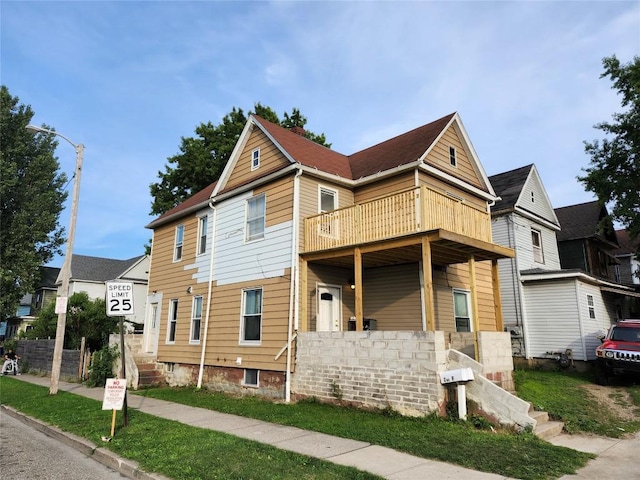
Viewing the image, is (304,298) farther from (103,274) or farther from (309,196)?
(103,274)

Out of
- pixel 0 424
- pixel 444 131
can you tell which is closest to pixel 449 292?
pixel 444 131

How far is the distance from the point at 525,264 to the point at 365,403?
41.7ft

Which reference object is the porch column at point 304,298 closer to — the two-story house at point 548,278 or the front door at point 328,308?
the front door at point 328,308

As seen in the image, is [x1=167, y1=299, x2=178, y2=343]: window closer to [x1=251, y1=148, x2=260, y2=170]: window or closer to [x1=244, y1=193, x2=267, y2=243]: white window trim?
[x1=244, y1=193, x2=267, y2=243]: white window trim

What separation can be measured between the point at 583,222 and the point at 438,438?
20.9 meters

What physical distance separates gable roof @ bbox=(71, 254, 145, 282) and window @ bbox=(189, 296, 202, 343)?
76.2 ft

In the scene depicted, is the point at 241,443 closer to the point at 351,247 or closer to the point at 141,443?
the point at 141,443

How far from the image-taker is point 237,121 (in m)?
30.1

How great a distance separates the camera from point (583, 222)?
925 inches

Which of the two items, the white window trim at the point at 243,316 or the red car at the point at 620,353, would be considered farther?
the white window trim at the point at 243,316

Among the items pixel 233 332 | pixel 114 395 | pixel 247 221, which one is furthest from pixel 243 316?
pixel 114 395

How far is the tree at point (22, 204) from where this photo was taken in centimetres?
3238

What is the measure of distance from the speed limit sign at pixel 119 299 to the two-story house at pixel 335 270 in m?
4.79

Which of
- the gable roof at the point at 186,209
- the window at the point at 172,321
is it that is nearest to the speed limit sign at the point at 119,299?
the gable roof at the point at 186,209
